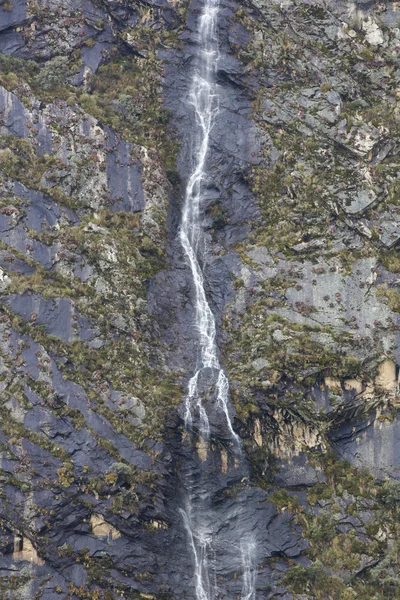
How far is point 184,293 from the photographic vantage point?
5134cm

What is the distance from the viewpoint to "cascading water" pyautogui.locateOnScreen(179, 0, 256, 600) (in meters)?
42.7

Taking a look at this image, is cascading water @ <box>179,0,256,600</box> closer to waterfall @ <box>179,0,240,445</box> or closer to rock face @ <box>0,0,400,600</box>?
waterfall @ <box>179,0,240,445</box>

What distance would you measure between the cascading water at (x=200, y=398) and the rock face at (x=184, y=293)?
50 centimetres

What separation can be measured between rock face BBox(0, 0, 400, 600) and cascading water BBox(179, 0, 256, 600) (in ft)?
1.65

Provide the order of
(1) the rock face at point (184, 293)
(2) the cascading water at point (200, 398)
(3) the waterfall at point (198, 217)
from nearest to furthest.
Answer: (1) the rock face at point (184, 293)
(2) the cascading water at point (200, 398)
(3) the waterfall at point (198, 217)

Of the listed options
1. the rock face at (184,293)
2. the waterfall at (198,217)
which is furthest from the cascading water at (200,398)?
the rock face at (184,293)

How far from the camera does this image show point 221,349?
49.1 metres

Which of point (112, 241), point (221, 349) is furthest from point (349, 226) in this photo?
point (112, 241)

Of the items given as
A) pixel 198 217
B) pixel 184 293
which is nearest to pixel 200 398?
pixel 184 293

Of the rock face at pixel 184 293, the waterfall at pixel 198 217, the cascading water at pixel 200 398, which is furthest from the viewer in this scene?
the waterfall at pixel 198 217

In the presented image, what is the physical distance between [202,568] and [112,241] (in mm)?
19111

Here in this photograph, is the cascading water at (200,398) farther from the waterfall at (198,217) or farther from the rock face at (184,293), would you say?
the rock face at (184,293)

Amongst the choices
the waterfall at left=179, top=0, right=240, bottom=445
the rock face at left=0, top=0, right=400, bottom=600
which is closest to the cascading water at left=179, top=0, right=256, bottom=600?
the waterfall at left=179, top=0, right=240, bottom=445

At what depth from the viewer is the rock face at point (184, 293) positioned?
1642 inches
